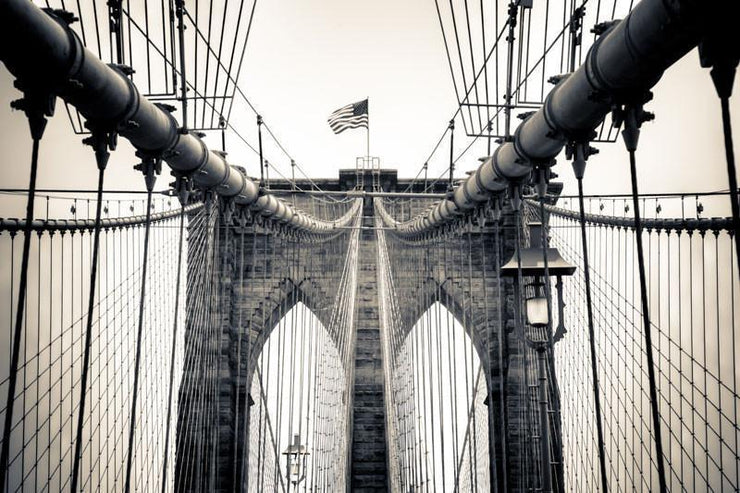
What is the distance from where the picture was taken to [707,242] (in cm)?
548

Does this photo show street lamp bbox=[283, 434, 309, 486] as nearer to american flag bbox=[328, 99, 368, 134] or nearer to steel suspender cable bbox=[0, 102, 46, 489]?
steel suspender cable bbox=[0, 102, 46, 489]

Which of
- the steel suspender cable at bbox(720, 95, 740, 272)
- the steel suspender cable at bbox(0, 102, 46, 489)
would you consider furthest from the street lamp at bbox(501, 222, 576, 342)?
the steel suspender cable at bbox(0, 102, 46, 489)

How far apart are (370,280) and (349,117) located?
281 cm

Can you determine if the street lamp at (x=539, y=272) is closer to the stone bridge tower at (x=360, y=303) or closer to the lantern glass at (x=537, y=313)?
the lantern glass at (x=537, y=313)

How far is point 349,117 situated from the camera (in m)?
10.1

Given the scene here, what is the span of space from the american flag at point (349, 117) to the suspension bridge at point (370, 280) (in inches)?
47.7

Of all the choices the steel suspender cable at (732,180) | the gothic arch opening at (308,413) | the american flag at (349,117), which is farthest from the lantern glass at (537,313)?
the american flag at (349,117)

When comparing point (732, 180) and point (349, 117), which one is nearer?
point (732, 180)

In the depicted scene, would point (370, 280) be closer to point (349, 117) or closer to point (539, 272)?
point (349, 117)

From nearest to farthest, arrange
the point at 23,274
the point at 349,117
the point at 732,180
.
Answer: the point at 732,180 → the point at 23,274 → the point at 349,117

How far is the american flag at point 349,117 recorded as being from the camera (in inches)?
397

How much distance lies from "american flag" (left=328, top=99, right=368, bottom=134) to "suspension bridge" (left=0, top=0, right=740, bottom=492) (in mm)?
1212

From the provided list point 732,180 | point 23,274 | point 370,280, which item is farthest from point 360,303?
point 732,180

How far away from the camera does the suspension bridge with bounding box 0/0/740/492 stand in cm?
155
